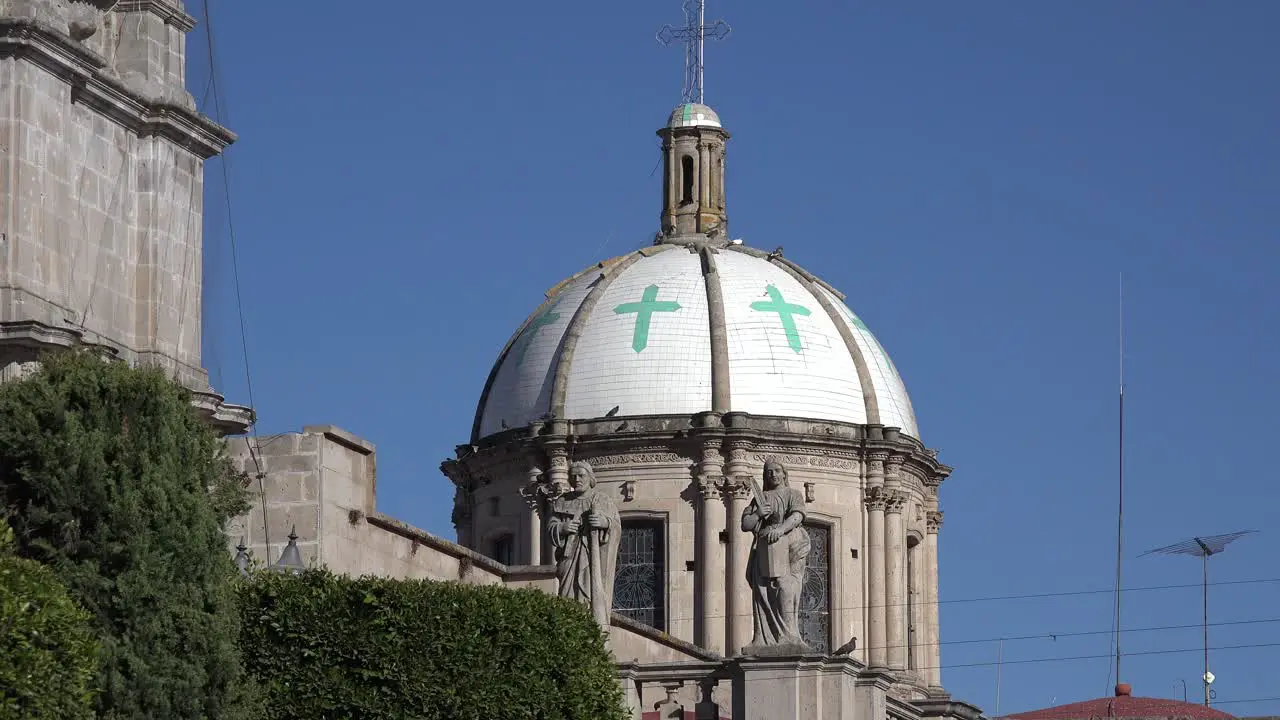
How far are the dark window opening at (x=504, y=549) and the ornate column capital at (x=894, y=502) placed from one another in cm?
780

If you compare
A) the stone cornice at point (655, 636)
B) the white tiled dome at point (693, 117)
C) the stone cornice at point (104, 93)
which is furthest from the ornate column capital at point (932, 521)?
the stone cornice at point (104, 93)

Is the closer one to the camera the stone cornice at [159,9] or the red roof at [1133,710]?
the stone cornice at [159,9]

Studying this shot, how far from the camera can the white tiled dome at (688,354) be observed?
72.9 meters

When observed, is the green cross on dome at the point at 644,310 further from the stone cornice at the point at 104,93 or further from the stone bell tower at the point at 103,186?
the stone bell tower at the point at 103,186

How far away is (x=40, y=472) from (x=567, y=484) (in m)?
38.7

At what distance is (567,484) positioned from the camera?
71.8 m

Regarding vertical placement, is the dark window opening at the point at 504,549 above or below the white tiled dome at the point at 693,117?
below


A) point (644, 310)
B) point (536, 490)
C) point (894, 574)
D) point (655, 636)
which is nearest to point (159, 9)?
point (655, 636)

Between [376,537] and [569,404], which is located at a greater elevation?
[569,404]

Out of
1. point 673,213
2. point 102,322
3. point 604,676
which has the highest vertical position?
point 673,213

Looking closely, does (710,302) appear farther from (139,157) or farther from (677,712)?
(139,157)

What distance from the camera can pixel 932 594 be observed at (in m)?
75.6

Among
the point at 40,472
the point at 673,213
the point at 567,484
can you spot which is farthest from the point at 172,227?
the point at 673,213

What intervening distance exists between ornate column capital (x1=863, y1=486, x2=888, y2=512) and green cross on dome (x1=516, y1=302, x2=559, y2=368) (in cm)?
764
